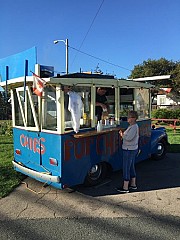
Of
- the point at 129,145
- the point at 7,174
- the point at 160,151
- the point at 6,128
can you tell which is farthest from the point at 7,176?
the point at 6,128

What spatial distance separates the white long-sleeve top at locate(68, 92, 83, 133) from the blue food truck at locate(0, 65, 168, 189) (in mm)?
18

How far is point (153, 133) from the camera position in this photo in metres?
7.14

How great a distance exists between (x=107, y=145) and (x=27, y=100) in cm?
191

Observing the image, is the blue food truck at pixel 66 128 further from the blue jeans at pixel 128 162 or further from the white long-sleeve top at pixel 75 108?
the blue jeans at pixel 128 162

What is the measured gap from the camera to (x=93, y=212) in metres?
3.92

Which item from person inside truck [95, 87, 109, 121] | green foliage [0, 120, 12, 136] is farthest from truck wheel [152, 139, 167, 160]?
green foliage [0, 120, 12, 136]

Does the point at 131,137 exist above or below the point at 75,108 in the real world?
below

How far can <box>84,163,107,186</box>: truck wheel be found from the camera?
4.92m

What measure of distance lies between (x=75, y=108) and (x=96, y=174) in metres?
1.68

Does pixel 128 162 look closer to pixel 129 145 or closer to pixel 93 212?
pixel 129 145

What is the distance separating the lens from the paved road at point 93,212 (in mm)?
3322

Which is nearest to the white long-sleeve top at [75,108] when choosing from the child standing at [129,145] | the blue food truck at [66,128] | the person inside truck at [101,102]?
the blue food truck at [66,128]

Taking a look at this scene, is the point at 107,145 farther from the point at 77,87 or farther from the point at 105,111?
the point at 77,87

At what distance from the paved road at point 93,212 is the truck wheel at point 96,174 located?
152mm
